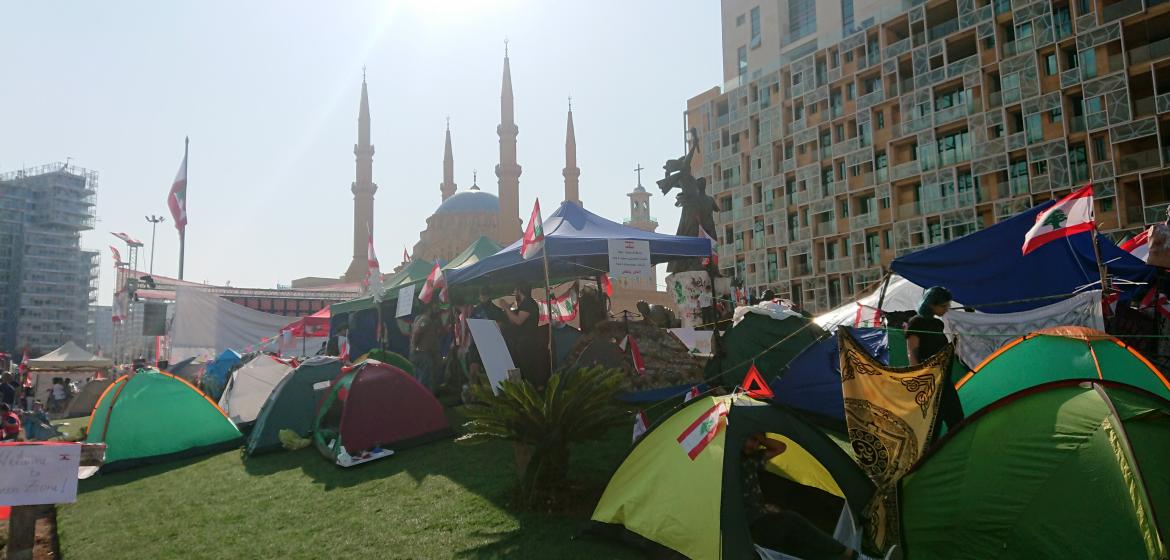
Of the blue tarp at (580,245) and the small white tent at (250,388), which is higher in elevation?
the blue tarp at (580,245)

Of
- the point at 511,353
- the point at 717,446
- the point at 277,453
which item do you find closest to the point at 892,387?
the point at 717,446

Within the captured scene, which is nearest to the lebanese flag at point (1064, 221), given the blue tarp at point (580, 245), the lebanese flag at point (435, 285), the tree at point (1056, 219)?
the tree at point (1056, 219)

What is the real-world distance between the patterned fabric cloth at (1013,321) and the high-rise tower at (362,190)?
51.4 m

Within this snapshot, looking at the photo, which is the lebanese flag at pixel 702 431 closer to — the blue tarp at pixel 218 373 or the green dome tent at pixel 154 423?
the green dome tent at pixel 154 423

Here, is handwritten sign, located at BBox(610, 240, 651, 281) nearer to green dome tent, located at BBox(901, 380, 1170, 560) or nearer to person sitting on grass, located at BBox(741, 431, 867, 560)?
person sitting on grass, located at BBox(741, 431, 867, 560)

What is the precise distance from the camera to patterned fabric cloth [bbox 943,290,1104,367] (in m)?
7.63

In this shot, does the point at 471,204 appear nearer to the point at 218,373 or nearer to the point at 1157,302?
the point at 218,373

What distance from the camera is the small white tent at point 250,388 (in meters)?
12.2

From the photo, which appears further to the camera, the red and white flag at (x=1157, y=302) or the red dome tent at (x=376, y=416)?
the red dome tent at (x=376, y=416)

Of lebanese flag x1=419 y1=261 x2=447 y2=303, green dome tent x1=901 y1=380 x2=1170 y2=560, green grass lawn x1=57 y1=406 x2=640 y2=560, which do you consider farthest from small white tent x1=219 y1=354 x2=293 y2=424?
green dome tent x1=901 y1=380 x2=1170 y2=560

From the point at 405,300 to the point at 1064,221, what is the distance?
10.6 m

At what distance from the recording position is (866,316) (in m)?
11.5

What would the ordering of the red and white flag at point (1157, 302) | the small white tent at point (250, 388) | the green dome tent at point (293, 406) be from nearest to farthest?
the red and white flag at point (1157, 302), the green dome tent at point (293, 406), the small white tent at point (250, 388)

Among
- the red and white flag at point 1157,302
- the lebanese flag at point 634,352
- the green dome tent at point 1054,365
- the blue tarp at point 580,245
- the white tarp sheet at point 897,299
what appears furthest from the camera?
the white tarp sheet at point 897,299
